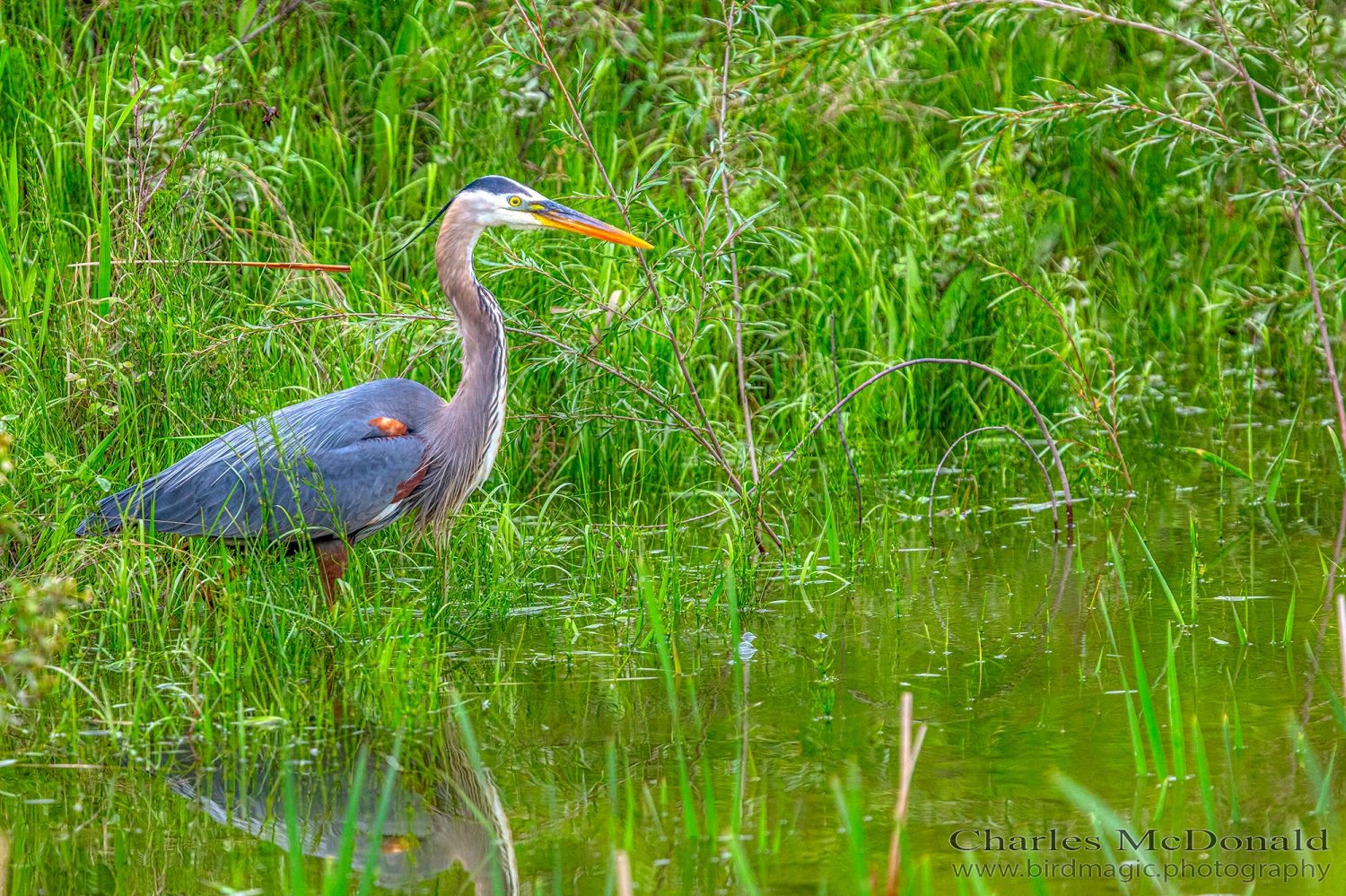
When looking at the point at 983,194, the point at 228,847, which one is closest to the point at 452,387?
the point at 983,194

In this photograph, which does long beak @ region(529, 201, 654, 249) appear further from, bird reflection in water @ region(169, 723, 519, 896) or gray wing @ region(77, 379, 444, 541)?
bird reflection in water @ region(169, 723, 519, 896)

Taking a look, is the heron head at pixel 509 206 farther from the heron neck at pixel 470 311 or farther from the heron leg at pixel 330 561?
the heron leg at pixel 330 561

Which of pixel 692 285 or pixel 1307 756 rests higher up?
pixel 692 285

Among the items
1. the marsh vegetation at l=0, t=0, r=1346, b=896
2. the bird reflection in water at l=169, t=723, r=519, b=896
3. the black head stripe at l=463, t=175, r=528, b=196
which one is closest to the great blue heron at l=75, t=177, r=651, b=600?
the black head stripe at l=463, t=175, r=528, b=196

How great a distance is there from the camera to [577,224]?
5.09 m

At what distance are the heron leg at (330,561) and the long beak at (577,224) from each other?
127 cm

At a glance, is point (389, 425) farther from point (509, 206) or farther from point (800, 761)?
point (800, 761)

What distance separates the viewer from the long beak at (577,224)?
501 cm

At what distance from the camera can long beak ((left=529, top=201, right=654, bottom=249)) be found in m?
5.01

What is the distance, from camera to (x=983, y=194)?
676cm

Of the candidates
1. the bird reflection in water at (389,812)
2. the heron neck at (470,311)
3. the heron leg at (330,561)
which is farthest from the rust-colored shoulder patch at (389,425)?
the bird reflection in water at (389,812)

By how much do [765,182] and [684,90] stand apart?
2.15ft

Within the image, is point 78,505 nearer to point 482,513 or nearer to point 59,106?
point 482,513

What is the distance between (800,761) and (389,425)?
1942mm
